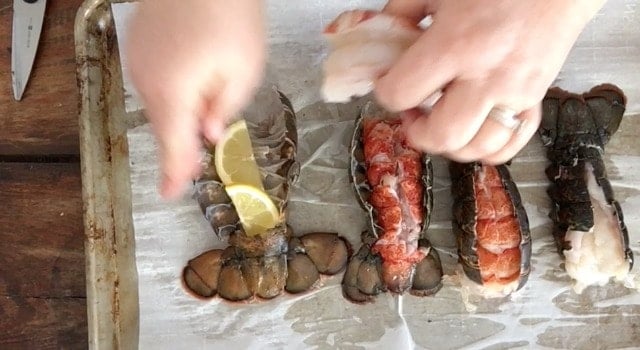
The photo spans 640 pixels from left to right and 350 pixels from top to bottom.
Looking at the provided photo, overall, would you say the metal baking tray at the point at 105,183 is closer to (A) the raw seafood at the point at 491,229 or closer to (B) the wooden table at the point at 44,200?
(B) the wooden table at the point at 44,200

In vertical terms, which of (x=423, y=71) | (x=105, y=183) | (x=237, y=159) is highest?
(x=423, y=71)

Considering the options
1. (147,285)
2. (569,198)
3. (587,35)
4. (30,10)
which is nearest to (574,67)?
(587,35)

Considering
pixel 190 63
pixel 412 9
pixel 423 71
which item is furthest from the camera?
pixel 412 9

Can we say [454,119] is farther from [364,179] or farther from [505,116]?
[364,179]

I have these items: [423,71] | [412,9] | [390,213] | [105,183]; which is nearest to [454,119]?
[423,71]

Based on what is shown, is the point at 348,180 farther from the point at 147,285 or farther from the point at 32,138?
the point at 32,138

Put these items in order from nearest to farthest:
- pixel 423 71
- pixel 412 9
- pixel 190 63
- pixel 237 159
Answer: pixel 190 63 < pixel 423 71 < pixel 412 9 < pixel 237 159
